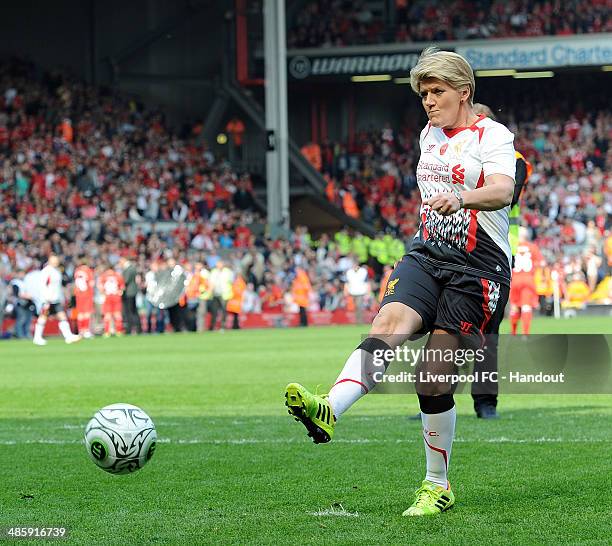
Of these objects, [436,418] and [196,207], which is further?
[196,207]

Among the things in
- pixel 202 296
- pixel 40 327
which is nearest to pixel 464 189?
pixel 40 327

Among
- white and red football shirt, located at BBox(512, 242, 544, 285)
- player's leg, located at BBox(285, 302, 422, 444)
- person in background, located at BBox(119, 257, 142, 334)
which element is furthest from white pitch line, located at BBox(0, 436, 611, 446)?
person in background, located at BBox(119, 257, 142, 334)

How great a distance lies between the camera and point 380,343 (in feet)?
18.2

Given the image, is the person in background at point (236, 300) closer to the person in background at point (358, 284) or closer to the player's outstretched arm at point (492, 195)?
the person in background at point (358, 284)

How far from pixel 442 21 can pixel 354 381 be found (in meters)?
39.8

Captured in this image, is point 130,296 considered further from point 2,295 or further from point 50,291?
A: point 50,291

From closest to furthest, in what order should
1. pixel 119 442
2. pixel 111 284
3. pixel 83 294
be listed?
1. pixel 119 442
2. pixel 83 294
3. pixel 111 284

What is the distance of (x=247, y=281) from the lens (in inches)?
1323

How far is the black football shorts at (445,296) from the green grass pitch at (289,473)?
2.91ft

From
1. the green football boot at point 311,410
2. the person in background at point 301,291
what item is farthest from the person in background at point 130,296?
the green football boot at point 311,410

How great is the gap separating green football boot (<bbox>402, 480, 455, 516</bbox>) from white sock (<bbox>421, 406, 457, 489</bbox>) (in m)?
0.04

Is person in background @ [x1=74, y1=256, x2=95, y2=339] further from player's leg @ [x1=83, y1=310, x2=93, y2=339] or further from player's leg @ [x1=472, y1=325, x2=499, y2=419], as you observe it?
player's leg @ [x1=472, y1=325, x2=499, y2=419]

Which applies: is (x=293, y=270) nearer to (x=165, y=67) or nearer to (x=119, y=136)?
(x=119, y=136)

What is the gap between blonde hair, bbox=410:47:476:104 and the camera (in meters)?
5.68
